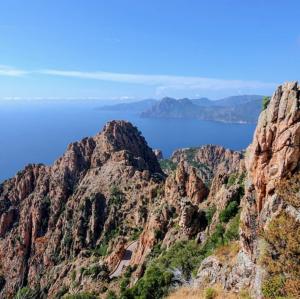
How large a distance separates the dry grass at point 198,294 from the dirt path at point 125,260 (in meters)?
27.5

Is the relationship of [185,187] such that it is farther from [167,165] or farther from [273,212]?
[167,165]

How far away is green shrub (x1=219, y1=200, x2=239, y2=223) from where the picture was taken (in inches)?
1678

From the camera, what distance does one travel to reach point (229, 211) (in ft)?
141

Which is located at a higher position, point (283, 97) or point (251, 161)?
point (283, 97)

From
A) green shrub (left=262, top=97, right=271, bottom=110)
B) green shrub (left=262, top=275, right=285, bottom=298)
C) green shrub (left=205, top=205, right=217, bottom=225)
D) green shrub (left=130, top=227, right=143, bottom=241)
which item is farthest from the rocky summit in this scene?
green shrub (left=262, top=97, right=271, bottom=110)

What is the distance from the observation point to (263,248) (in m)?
22.4

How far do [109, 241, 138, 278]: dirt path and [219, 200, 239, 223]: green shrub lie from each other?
2018 centimetres

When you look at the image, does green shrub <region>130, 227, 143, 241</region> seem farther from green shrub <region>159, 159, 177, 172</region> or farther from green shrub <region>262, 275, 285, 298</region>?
→ green shrub <region>159, 159, 177, 172</region>

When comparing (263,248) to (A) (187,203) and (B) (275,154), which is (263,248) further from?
(A) (187,203)

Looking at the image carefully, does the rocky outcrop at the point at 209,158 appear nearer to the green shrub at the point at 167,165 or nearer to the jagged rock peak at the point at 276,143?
the green shrub at the point at 167,165

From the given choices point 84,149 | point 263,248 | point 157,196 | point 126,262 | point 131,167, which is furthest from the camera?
point 84,149

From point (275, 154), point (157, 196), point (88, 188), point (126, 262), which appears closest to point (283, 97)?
point (275, 154)

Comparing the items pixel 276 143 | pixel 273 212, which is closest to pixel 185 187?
pixel 276 143

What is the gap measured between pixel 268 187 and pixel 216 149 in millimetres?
135590
